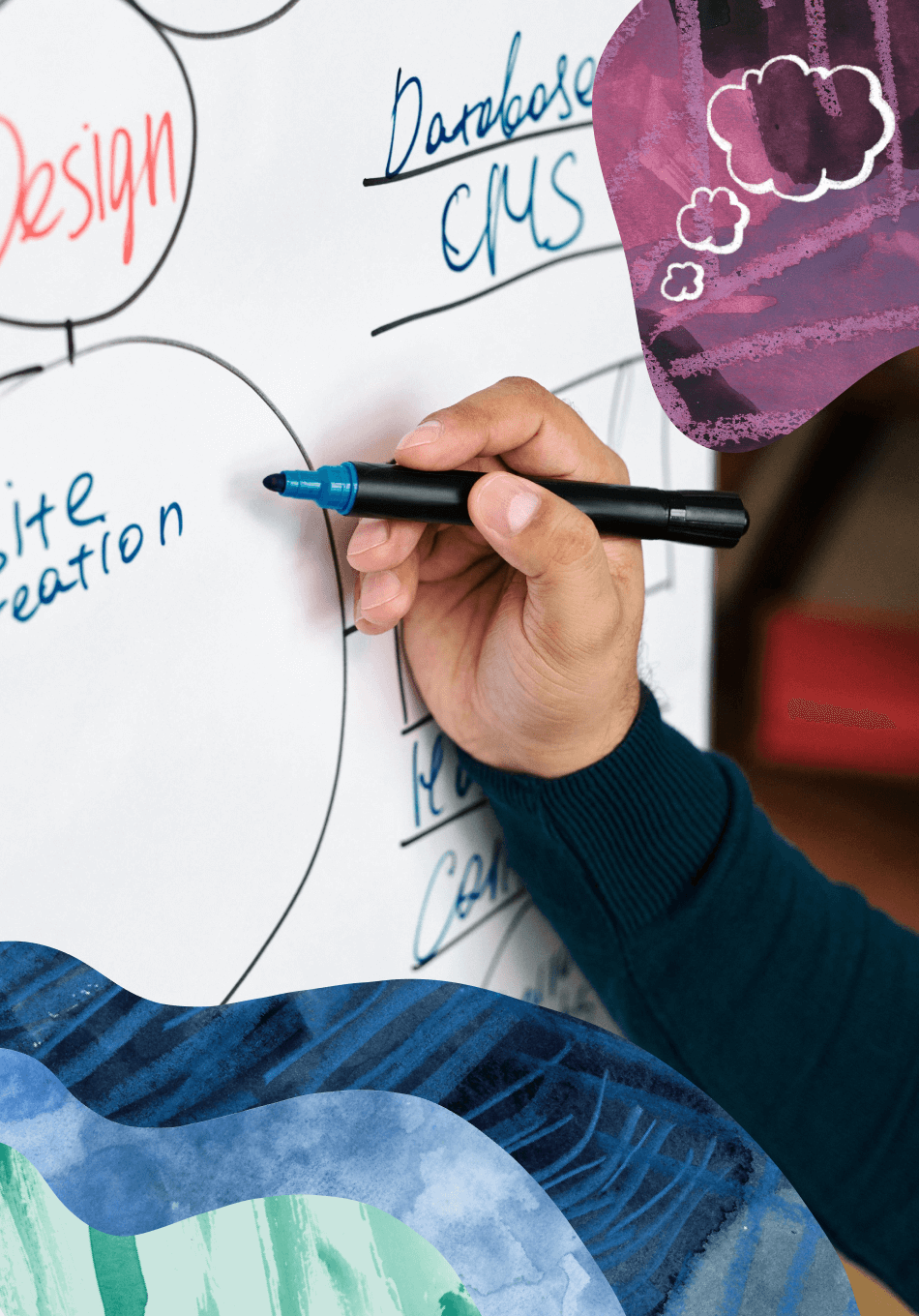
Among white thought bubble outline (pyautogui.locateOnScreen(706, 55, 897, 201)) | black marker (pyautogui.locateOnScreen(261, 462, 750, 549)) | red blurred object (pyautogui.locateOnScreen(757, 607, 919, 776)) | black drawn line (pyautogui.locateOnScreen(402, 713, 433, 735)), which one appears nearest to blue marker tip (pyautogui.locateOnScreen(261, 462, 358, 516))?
black marker (pyautogui.locateOnScreen(261, 462, 750, 549))

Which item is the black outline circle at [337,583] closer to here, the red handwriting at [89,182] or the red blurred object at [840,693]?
the red handwriting at [89,182]

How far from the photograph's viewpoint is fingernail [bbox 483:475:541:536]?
1.10ft

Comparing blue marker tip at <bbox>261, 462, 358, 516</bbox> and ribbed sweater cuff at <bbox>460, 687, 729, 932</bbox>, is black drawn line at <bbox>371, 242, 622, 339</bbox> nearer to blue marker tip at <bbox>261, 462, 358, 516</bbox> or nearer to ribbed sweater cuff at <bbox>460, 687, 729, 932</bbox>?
blue marker tip at <bbox>261, 462, 358, 516</bbox>

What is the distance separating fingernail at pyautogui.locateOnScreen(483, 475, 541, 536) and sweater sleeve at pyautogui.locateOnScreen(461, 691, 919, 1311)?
0.37 ft

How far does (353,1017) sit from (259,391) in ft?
0.65

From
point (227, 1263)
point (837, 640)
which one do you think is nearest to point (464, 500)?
point (227, 1263)

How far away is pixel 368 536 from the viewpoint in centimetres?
34

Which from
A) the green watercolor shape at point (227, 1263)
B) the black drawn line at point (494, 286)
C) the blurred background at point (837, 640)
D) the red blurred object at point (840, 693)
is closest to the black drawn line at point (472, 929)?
the green watercolor shape at point (227, 1263)

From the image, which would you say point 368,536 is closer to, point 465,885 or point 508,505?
point 508,505

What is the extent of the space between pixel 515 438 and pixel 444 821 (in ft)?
0.49

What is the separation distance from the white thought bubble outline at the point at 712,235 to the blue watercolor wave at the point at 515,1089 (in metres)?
0.29

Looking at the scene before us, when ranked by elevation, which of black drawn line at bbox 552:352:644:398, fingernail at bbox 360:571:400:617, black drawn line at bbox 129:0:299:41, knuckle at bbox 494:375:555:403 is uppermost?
black drawn line at bbox 129:0:299:41

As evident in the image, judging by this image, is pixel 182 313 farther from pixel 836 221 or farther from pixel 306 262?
pixel 836 221

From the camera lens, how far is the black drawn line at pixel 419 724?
0.40 meters
